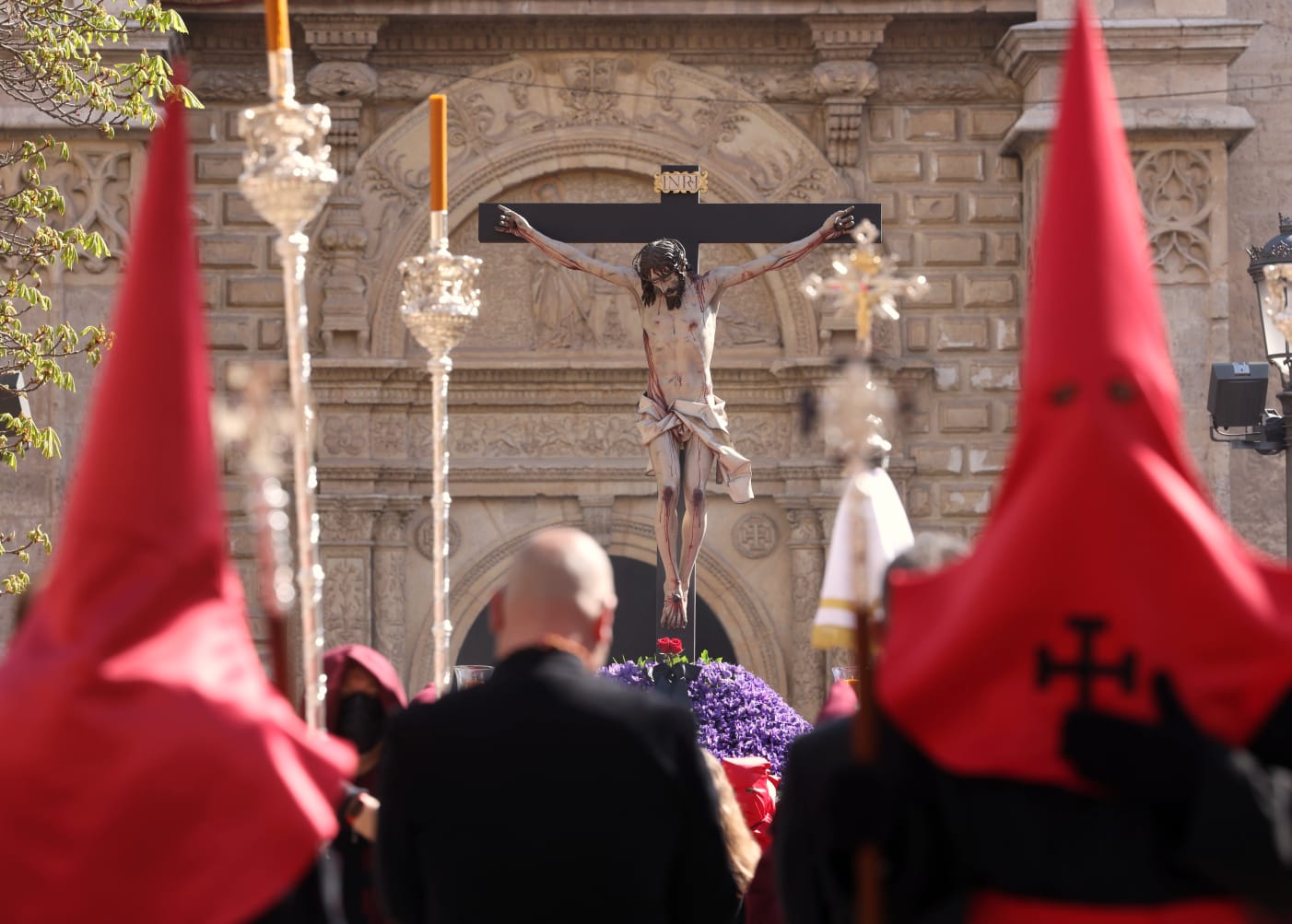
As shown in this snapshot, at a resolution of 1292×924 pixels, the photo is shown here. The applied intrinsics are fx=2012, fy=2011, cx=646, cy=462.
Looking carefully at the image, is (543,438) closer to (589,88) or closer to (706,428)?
(589,88)

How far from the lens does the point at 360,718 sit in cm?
451

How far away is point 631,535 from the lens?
50.3ft

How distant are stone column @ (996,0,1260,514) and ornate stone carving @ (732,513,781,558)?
3214 mm

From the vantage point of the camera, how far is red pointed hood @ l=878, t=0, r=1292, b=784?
2988mm

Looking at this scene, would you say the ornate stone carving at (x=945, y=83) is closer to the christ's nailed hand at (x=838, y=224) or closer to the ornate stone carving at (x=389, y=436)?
the ornate stone carving at (x=389, y=436)

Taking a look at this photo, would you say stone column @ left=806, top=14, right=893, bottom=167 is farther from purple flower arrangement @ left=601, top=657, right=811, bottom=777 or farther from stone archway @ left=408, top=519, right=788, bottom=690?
purple flower arrangement @ left=601, top=657, right=811, bottom=777

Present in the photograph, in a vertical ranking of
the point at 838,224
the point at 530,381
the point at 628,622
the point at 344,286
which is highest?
the point at 344,286

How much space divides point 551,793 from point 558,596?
1.12 feet

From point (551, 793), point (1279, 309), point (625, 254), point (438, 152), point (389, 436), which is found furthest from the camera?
point (625, 254)

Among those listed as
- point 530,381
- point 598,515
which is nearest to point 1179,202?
point 598,515

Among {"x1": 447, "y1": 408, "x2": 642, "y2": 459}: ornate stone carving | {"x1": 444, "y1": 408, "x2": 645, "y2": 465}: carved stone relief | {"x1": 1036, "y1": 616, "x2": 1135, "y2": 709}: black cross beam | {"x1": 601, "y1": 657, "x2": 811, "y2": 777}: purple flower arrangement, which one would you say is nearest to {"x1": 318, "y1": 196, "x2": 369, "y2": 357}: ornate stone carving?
{"x1": 447, "y1": 408, "x2": 642, "y2": 459}: ornate stone carving

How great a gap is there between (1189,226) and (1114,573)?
489 inches

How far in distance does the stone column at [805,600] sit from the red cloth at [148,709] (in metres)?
12.1

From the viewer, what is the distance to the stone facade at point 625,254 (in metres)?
15.1
